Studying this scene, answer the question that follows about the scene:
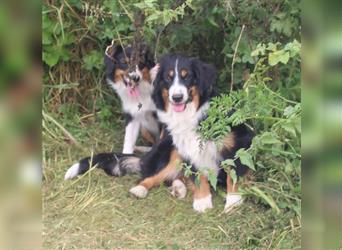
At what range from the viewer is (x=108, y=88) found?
16.4 feet

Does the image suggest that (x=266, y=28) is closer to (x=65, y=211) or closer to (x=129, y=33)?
(x=129, y=33)

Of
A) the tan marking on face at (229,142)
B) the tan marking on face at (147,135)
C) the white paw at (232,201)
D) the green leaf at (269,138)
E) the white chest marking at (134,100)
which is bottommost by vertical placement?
the white paw at (232,201)

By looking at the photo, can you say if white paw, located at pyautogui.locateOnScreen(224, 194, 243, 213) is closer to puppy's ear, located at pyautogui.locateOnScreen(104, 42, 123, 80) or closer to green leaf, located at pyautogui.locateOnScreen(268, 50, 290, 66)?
green leaf, located at pyautogui.locateOnScreen(268, 50, 290, 66)

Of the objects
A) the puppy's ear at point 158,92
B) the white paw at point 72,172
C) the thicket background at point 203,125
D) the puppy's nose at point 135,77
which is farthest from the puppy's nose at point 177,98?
the white paw at point 72,172

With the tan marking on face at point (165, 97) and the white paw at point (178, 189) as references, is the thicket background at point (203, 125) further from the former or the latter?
the tan marking on face at point (165, 97)

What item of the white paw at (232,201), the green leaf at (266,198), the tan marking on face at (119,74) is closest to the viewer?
the green leaf at (266,198)

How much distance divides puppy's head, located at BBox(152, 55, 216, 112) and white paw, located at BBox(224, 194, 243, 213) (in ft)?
2.29

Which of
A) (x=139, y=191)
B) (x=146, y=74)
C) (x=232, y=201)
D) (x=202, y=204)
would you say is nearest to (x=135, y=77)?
(x=146, y=74)

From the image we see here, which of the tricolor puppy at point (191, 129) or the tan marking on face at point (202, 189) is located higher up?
the tricolor puppy at point (191, 129)

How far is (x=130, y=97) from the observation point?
181 inches

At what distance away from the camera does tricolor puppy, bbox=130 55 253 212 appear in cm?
368

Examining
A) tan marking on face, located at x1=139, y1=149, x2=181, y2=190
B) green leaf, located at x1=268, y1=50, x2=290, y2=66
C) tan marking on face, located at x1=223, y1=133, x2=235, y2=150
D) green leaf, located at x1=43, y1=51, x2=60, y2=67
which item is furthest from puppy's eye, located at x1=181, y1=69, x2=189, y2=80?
green leaf, located at x1=43, y1=51, x2=60, y2=67

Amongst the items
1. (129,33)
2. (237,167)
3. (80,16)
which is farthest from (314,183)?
(80,16)

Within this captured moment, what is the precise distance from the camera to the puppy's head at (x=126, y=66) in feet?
14.0
